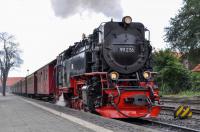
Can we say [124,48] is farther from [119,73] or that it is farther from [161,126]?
[161,126]

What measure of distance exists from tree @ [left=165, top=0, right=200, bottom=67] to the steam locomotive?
27004 mm

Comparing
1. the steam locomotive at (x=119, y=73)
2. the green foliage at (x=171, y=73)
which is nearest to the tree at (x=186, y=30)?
the green foliage at (x=171, y=73)

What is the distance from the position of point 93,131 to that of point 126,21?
6166 mm

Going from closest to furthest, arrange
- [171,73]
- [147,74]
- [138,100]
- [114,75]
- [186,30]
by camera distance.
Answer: [138,100] → [114,75] → [147,74] → [186,30] → [171,73]

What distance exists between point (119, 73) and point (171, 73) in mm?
29878

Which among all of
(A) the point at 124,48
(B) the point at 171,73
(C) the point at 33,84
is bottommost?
(C) the point at 33,84

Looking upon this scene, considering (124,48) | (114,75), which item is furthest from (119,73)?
(124,48)

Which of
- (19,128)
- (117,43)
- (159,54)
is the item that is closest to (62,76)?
(117,43)

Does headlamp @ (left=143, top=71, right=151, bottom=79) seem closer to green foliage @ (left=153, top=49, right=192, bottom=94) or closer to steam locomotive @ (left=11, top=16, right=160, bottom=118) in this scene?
steam locomotive @ (left=11, top=16, right=160, bottom=118)

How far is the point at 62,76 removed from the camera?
21.9 metres

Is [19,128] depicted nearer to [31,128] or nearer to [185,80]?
[31,128]

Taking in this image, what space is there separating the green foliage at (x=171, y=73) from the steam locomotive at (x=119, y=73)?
28.6 metres

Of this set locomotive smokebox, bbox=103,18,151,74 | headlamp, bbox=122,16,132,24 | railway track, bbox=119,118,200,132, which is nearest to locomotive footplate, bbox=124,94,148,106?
railway track, bbox=119,118,200,132

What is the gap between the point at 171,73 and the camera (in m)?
44.8
